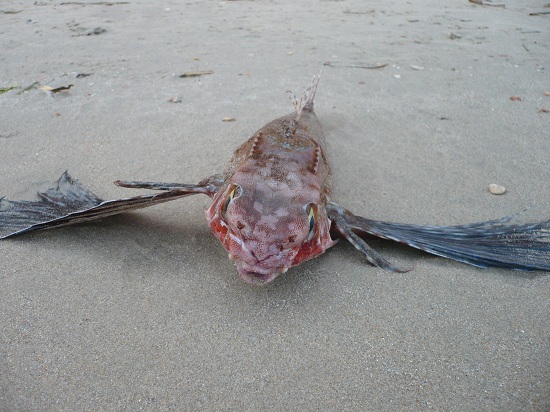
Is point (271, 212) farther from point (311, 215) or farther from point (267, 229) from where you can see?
point (311, 215)

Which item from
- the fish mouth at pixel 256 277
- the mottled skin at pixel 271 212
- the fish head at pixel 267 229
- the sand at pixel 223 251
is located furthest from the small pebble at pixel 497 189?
the fish mouth at pixel 256 277

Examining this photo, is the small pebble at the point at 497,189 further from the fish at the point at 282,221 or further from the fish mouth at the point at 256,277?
the fish mouth at the point at 256,277

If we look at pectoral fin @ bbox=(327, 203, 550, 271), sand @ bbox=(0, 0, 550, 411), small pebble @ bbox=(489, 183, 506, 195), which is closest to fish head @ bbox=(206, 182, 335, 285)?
sand @ bbox=(0, 0, 550, 411)

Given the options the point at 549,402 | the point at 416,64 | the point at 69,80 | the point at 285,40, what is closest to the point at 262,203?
the point at 549,402

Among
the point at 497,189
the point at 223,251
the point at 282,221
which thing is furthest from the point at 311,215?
the point at 497,189

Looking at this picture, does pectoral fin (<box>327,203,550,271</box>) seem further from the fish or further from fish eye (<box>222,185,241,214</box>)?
fish eye (<box>222,185,241,214</box>)

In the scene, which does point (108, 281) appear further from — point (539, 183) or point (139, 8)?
point (139, 8)

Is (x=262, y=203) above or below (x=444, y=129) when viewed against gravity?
above
